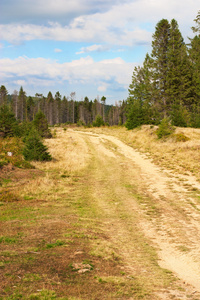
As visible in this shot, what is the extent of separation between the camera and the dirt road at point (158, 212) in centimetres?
596

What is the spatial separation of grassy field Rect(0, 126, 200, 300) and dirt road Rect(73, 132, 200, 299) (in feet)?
0.21

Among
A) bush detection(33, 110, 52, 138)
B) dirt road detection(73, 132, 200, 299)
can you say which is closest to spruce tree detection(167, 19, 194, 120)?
bush detection(33, 110, 52, 138)

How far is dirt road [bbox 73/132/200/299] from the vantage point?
5.96m

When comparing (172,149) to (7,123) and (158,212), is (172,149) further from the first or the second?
(7,123)

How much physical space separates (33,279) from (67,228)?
10.7ft

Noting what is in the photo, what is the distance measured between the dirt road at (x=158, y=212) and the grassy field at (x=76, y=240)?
7cm

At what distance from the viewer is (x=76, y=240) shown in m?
6.79

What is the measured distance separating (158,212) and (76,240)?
449cm

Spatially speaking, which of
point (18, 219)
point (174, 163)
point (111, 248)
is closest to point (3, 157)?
point (18, 219)

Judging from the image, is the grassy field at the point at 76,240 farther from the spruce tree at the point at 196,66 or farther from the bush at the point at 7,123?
the spruce tree at the point at 196,66

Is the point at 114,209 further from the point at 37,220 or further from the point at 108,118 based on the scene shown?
the point at 108,118

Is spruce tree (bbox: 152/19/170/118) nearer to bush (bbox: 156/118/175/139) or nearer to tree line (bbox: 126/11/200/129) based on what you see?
tree line (bbox: 126/11/200/129)

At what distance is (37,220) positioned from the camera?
8469mm

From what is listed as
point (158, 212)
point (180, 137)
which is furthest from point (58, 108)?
point (158, 212)
